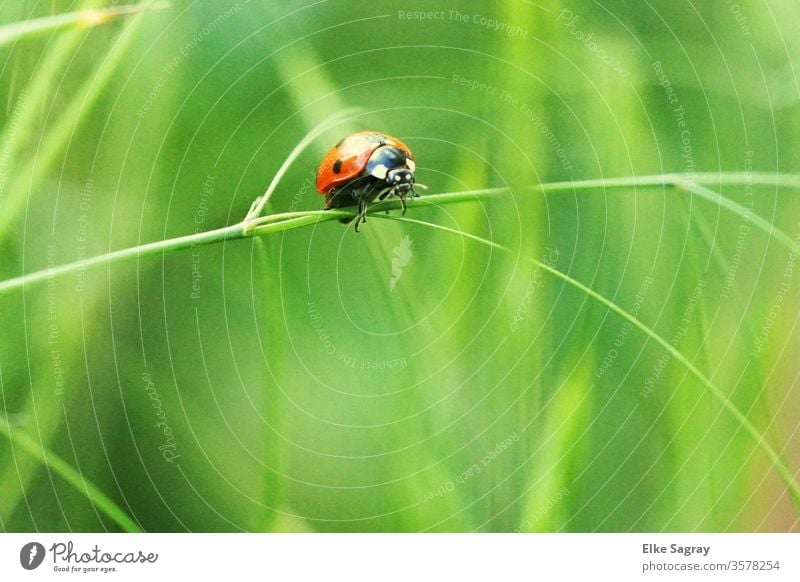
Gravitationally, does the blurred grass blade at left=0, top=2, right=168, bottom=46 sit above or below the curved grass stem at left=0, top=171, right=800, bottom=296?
above

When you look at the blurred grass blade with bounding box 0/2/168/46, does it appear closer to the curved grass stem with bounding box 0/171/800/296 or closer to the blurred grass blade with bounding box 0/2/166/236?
the blurred grass blade with bounding box 0/2/166/236
